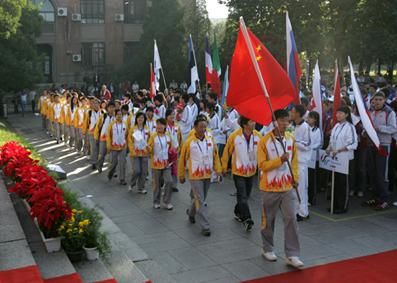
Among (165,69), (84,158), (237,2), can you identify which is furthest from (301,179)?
(165,69)

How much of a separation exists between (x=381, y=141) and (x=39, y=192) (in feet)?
21.1

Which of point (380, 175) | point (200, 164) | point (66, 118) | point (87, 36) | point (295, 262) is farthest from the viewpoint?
point (87, 36)

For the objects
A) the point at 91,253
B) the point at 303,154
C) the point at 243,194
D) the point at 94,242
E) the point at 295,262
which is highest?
the point at 303,154

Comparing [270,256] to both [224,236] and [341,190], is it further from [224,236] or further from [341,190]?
[341,190]

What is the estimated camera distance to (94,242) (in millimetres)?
6559

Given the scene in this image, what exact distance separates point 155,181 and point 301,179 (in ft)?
9.11

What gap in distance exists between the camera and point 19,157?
29.7 ft

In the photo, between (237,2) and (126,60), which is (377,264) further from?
(126,60)

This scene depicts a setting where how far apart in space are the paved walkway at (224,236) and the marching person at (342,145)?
0.31 metres

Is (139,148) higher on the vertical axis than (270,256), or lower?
higher

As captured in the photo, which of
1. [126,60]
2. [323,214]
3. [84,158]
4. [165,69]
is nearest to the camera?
[323,214]

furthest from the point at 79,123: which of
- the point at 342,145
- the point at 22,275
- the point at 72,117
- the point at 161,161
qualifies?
the point at 22,275

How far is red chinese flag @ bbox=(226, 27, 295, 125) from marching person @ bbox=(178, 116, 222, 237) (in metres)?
1.71

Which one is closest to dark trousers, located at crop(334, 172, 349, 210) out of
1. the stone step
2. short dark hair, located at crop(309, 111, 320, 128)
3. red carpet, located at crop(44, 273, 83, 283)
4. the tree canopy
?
short dark hair, located at crop(309, 111, 320, 128)
